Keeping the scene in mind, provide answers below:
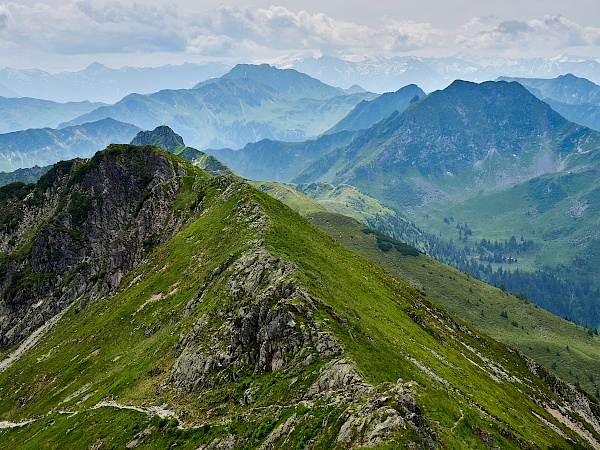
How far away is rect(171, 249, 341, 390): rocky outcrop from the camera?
63969 millimetres

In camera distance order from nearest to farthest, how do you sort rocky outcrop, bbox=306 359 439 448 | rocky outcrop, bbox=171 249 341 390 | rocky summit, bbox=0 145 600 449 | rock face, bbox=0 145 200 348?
rocky outcrop, bbox=306 359 439 448 < rocky summit, bbox=0 145 600 449 < rocky outcrop, bbox=171 249 341 390 < rock face, bbox=0 145 200 348

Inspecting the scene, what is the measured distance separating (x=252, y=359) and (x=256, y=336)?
3.59 m

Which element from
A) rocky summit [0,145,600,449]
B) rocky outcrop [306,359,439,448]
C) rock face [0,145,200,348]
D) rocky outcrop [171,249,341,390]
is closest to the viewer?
rocky outcrop [306,359,439,448]

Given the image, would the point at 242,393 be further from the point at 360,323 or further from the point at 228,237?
the point at 228,237

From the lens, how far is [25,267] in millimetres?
192750

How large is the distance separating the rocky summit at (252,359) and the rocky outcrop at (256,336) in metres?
0.25

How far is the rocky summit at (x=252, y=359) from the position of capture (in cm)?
5312

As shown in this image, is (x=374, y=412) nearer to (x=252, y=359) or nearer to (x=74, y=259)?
(x=252, y=359)

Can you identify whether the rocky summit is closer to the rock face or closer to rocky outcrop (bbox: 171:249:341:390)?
rocky outcrop (bbox: 171:249:341:390)

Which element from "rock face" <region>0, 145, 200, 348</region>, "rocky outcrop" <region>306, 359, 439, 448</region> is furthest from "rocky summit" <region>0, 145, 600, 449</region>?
"rock face" <region>0, 145, 200, 348</region>

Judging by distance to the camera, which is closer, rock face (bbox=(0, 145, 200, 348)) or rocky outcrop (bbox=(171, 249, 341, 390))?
rocky outcrop (bbox=(171, 249, 341, 390))

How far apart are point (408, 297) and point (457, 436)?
9269cm

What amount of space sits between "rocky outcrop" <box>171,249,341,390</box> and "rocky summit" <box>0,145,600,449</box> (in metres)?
0.25

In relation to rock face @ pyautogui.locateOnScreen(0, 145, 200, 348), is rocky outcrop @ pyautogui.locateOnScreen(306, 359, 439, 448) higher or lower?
higher
